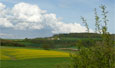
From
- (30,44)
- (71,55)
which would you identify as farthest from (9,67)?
(30,44)

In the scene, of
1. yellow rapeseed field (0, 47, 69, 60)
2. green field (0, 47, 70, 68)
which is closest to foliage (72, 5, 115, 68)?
green field (0, 47, 70, 68)

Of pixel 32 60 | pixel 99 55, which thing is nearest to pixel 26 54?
pixel 32 60

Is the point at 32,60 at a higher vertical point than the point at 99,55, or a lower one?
lower

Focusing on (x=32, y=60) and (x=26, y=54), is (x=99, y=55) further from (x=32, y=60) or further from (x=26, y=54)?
(x=26, y=54)

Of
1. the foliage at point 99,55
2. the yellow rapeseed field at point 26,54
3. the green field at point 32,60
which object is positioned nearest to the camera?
the foliage at point 99,55

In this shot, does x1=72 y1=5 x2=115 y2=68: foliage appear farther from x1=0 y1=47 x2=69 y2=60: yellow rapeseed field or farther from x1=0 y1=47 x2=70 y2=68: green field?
x1=0 y1=47 x2=69 y2=60: yellow rapeseed field

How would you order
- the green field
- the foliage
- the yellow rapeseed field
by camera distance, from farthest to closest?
1. the yellow rapeseed field
2. the green field
3. the foliage

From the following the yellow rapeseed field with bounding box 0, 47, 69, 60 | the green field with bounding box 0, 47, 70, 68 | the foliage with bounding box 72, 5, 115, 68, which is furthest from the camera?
the yellow rapeseed field with bounding box 0, 47, 69, 60

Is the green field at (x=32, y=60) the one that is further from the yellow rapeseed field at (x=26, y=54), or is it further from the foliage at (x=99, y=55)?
the foliage at (x=99, y=55)

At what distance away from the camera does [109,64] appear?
4738 millimetres

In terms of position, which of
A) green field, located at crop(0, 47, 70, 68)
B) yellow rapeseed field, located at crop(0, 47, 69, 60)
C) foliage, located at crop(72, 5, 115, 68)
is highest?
foliage, located at crop(72, 5, 115, 68)

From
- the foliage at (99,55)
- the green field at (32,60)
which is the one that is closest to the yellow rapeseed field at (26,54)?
the green field at (32,60)

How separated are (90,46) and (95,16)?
2.33 ft

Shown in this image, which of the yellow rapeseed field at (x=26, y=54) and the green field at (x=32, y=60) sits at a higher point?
the yellow rapeseed field at (x=26, y=54)
